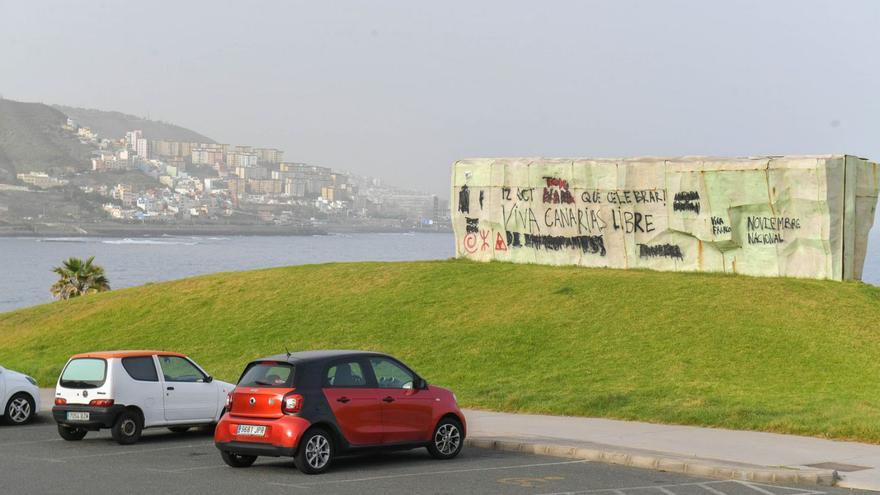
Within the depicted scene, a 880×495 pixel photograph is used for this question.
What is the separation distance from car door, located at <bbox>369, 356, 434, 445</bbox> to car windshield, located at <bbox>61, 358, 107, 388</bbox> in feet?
17.8

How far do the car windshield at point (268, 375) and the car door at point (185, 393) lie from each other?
4.21 metres

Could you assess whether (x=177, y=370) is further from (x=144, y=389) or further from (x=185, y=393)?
(x=144, y=389)

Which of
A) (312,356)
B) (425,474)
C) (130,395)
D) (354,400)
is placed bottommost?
(425,474)

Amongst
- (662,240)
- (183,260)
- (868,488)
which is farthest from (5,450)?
(183,260)

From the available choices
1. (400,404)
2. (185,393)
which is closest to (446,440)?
(400,404)

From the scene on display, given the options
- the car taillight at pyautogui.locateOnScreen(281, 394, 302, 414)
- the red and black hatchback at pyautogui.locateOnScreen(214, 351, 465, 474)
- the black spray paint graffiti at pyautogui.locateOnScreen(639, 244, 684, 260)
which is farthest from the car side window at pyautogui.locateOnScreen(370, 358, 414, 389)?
the black spray paint graffiti at pyautogui.locateOnScreen(639, 244, 684, 260)

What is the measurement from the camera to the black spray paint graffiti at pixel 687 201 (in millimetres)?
29828

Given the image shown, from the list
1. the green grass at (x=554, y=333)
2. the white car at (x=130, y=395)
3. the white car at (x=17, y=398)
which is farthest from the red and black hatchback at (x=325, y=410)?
the white car at (x=17, y=398)

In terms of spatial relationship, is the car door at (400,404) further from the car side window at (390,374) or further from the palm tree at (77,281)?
the palm tree at (77,281)

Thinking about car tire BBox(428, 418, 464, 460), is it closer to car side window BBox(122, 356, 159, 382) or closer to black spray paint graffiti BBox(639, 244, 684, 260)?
car side window BBox(122, 356, 159, 382)

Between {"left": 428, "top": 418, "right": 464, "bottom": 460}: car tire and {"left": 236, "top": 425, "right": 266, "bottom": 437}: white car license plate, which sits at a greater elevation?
{"left": 236, "top": 425, "right": 266, "bottom": 437}: white car license plate

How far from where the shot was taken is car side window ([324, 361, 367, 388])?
15.4 m

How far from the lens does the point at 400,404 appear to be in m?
16.0

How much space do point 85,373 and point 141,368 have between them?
91 cm
